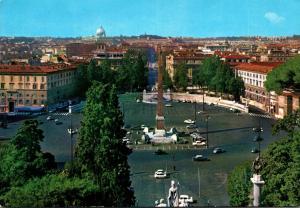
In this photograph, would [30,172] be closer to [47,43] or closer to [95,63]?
[47,43]

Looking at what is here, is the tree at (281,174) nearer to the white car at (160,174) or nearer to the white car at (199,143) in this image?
the white car at (160,174)

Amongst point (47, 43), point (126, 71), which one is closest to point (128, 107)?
point (126, 71)

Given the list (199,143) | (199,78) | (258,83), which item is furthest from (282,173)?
(199,78)

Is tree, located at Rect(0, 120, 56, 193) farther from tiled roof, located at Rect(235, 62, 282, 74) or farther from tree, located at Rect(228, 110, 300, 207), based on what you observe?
tiled roof, located at Rect(235, 62, 282, 74)

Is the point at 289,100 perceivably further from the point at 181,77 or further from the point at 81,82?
the point at 181,77

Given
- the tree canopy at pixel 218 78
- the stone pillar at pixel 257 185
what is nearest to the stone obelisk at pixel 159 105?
the tree canopy at pixel 218 78
